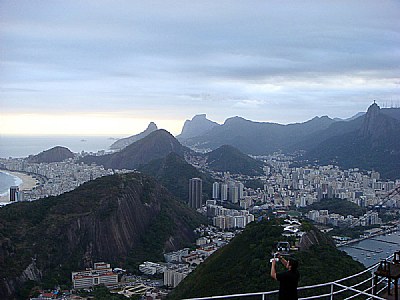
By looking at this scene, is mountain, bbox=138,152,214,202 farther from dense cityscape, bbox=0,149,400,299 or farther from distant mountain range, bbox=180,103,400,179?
distant mountain range, bbox=180,103,400,179

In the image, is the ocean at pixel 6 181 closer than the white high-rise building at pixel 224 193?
No

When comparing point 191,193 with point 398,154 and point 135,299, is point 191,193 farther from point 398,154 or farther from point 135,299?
point 398,154

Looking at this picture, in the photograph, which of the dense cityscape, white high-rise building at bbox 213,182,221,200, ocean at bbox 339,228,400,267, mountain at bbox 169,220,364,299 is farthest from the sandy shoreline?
mountain at bbox 169,220,364,299

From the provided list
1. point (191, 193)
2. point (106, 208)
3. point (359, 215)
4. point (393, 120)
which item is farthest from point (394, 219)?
point (393, 120)

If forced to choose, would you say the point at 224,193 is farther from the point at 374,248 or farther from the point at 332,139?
the point at 332,139

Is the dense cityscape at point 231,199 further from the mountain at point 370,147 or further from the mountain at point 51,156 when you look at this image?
the mountain at point 51,156

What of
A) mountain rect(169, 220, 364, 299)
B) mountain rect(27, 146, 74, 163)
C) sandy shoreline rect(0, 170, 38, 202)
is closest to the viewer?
mountain rect(169, 220, 364, 299)

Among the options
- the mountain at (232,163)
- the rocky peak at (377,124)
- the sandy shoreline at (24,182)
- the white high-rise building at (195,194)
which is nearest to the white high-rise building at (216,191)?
the white high-rise building at (195,194)
